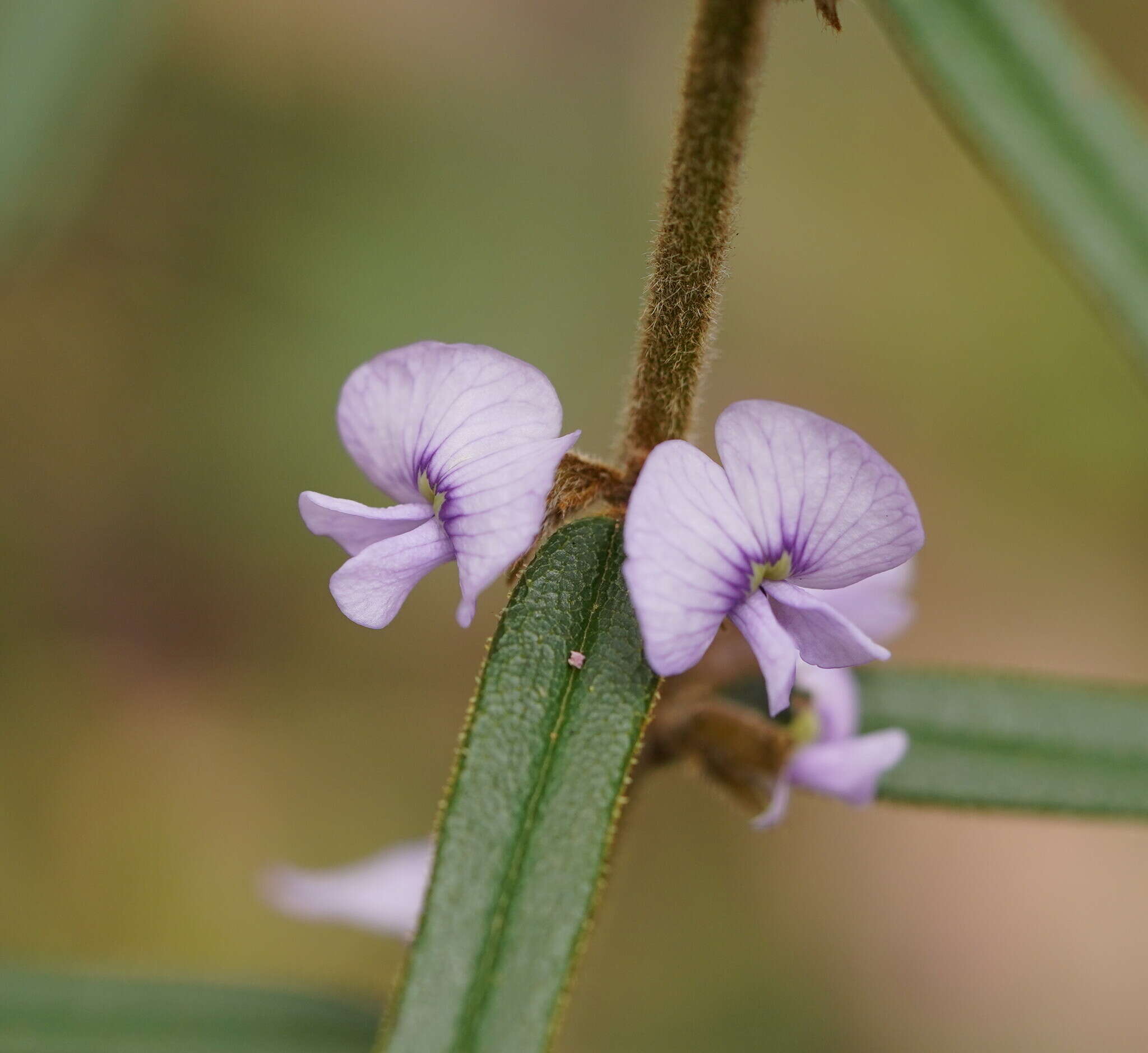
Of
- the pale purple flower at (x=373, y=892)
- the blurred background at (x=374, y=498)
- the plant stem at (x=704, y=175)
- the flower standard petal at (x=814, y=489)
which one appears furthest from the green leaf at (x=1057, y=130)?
the blurred background at (x=374, y=498)

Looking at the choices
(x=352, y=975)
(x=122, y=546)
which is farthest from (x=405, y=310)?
(x=352, y=975)

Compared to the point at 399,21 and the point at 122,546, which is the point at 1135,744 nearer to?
the point at 122,546

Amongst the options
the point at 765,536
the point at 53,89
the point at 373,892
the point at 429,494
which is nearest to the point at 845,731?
the point at 765,536

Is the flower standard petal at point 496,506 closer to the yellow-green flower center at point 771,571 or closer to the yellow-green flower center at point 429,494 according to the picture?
the yellow-green flower center at point 429,494

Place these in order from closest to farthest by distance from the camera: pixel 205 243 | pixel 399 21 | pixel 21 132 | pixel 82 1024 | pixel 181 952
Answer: pixel 82 1024, pixel 21 132, pixel 181 952, pixel 205 243, pixel 399 21

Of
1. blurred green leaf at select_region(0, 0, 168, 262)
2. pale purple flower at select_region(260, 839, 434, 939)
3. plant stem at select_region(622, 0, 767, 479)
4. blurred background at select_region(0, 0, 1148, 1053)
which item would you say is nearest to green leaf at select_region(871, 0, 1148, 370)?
plant stem at select_region(622, 0, 767, 479)

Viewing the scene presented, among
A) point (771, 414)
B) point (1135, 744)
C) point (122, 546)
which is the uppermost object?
point (771, 414)

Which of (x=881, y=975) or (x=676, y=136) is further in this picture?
(x=881, y=975)

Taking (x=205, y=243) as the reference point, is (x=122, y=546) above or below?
below
